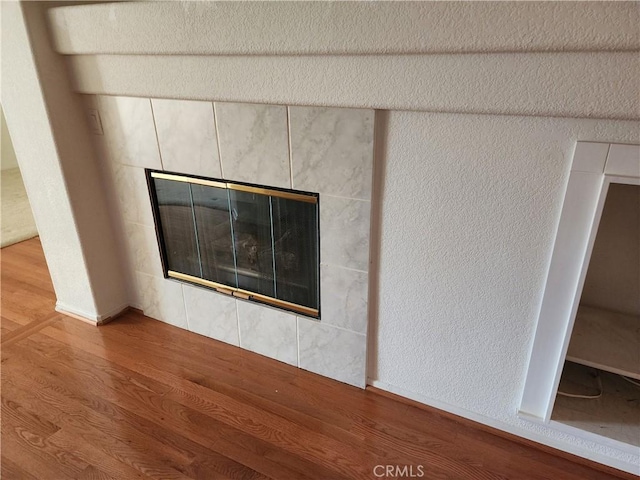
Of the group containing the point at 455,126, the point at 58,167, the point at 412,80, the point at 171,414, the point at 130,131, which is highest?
the point at 412,80

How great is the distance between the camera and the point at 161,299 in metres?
2.21

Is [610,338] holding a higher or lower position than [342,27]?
lower

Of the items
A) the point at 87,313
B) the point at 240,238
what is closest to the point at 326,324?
the point at 240,238

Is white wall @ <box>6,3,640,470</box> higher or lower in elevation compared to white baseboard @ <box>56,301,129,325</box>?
higher

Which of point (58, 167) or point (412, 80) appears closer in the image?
point (412, 80)

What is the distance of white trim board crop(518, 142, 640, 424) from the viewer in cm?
114

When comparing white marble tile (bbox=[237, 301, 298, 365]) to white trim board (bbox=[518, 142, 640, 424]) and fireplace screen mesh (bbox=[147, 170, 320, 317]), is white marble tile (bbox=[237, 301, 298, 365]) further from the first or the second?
white trim board (bbox=[518, 142, 640, 424])

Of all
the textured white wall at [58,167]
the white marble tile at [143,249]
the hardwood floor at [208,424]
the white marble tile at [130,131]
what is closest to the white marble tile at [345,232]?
the hardwood floor at [208,424]

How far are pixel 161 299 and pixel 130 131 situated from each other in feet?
2.68

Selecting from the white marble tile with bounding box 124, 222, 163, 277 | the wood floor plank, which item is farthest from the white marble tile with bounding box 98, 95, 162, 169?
the wood floor plank

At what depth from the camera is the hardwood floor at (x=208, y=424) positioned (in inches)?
57.9

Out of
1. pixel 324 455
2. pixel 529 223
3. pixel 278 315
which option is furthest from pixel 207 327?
pixel 529 223

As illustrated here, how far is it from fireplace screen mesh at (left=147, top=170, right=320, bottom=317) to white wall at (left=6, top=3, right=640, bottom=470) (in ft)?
1.06

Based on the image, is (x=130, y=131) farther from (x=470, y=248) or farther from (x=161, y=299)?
(x=470, y=248)
